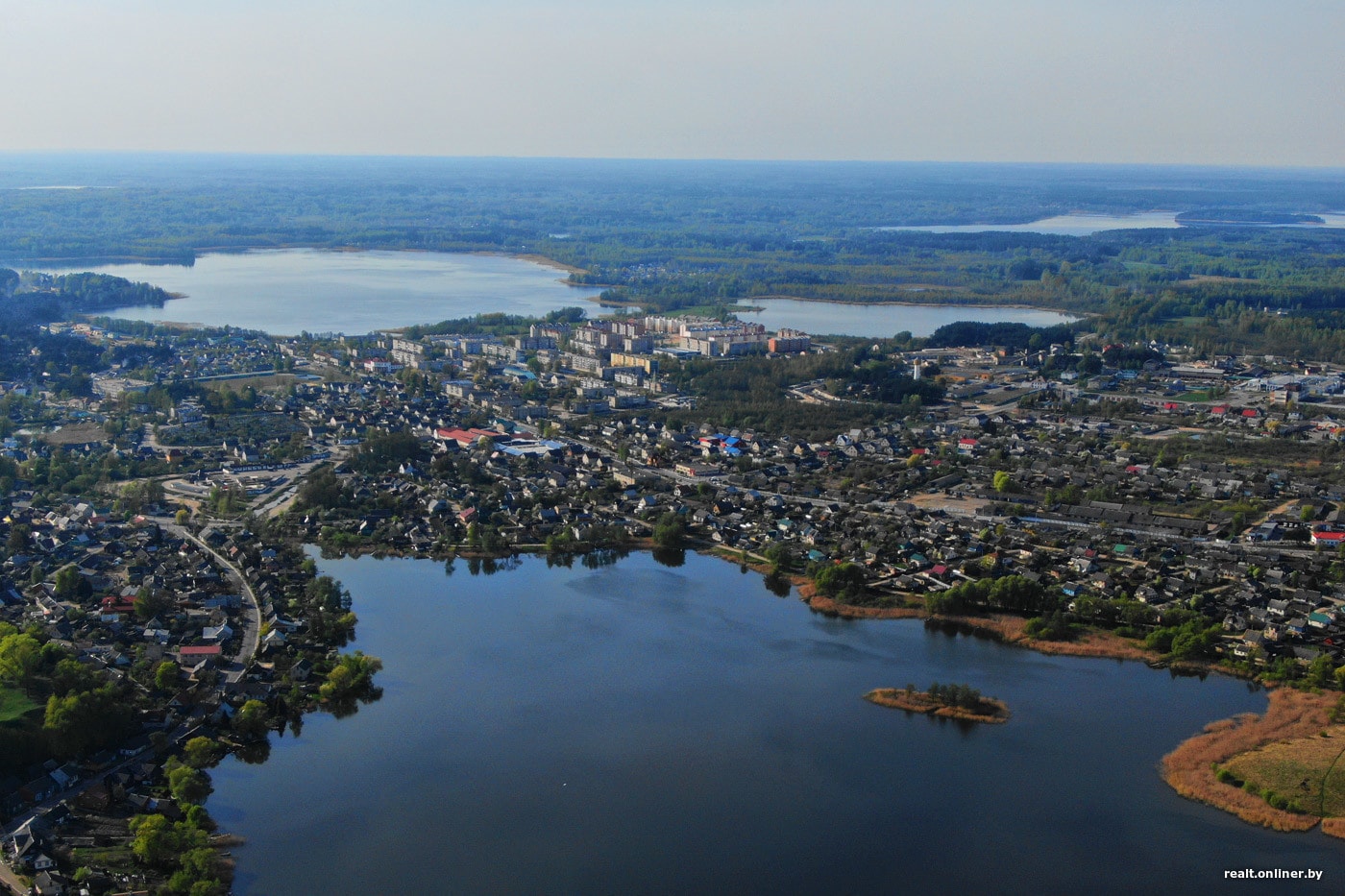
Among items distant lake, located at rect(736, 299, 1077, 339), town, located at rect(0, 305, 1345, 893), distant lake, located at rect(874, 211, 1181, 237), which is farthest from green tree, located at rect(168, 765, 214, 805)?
distant lake, located at rect(874, 211, 1181, 237)

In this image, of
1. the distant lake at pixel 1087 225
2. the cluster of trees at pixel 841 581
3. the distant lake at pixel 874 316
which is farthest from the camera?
the distant lake at pixel 1087 225

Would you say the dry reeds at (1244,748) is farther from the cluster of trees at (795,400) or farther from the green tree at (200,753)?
the cluster of trees at (795,400)

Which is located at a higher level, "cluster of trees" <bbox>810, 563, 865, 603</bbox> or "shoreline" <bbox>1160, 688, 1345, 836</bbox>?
"cluster of trees" <bbox>810, 563, 865, 603</bbox>

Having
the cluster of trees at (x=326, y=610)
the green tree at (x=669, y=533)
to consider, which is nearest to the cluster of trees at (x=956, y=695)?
the green tree at (x=669, y=533)

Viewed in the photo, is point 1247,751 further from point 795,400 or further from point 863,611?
point 795,400

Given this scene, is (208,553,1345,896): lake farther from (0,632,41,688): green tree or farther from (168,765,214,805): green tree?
(0,632,41,688): green tree

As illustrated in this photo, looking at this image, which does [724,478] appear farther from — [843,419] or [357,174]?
[357,174]
